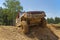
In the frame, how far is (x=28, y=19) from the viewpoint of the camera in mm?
11211

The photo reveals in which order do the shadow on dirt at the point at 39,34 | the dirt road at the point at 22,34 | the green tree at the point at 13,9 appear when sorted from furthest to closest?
1. the green tree at the point at 13,9
2. the shadow on dirt at the point at 39,34
3. the dirt road at the point at 22,34

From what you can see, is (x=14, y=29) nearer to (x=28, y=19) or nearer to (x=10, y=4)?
(x=28, y=19)

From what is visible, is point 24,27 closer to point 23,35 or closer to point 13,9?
point 23,35

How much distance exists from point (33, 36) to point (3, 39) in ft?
7.04

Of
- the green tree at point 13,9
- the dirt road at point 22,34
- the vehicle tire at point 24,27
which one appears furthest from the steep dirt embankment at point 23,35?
the green tree at point 13,9

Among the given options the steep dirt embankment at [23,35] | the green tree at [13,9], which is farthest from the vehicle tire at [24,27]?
the green tree at [13,9]

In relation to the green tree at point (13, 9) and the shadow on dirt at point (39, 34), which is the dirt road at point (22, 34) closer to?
the shadow on dirt at point (39, 34)

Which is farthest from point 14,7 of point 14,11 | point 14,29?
point 14,29

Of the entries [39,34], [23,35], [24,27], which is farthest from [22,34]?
[39,34]

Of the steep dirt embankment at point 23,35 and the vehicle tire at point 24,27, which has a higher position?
the vehicle tire at point 24,27

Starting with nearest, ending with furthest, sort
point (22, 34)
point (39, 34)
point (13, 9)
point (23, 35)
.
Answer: point (23, 35) < point (22, 34) < point (39, 34) < point (13, 9)

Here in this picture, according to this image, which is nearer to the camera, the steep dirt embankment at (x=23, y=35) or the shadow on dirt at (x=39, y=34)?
the steep dirt embankment at (x=23, y=35)

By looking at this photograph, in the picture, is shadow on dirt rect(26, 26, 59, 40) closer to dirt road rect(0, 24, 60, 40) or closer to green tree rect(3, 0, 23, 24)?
dirt road rect(0, 24, 60, 40)

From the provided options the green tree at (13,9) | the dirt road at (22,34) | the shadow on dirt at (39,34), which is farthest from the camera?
the green tree at (13,9)
